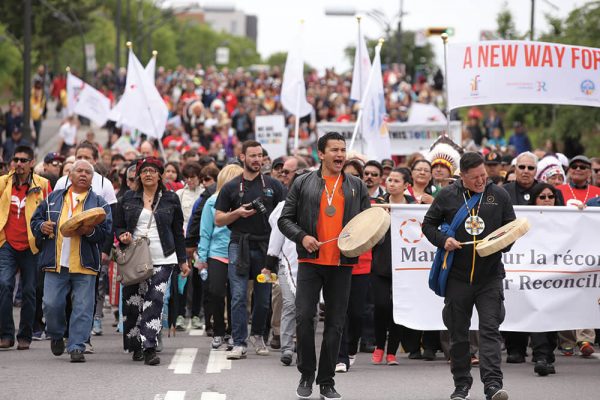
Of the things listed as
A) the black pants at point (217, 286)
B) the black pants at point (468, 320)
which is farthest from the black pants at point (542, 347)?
the black pants at point (217, 286)

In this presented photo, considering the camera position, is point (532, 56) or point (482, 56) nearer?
point (532, 56)

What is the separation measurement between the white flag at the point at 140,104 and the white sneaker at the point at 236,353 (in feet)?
32.8

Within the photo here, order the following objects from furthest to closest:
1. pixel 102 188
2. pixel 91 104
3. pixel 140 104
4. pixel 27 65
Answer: pixel 27 65
pixel 91 104
pixel 140 104
pixel 102 188

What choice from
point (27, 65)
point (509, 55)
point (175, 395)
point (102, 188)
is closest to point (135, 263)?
point (102, 188)

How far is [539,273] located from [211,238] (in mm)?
3279

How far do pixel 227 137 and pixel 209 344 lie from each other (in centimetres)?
1920

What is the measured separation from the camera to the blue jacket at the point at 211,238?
13.9 m

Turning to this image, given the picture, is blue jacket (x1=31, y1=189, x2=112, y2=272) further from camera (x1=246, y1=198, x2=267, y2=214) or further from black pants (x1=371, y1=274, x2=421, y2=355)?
Answer: black pants (x1=371, y1=274, x2=421, y2=355)

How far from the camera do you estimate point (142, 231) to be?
13195 mm

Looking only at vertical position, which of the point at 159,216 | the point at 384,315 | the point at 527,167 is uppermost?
the point at 527,167

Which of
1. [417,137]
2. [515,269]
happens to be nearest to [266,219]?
[515,269]

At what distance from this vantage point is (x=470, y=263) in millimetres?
10789

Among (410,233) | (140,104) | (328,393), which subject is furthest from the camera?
(140,104)

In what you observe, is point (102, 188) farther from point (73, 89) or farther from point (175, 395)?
point (73, 89)
